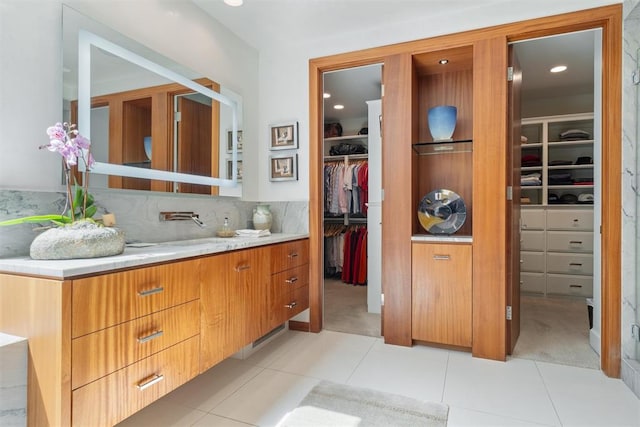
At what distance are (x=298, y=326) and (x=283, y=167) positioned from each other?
4.64 feet

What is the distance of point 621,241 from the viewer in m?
2.09

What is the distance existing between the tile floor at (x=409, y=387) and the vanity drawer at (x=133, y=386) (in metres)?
0.31

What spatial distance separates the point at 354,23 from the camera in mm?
2674

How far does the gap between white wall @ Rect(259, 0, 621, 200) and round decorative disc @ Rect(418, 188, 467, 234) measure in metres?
1.06

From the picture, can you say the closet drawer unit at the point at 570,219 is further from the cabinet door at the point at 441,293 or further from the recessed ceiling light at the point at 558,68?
the cabinet door at the point at 441,293

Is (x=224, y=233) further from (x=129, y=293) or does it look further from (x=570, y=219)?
(x=570, y=219)

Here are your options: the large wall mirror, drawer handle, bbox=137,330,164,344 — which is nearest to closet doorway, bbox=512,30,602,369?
the large wall mirror

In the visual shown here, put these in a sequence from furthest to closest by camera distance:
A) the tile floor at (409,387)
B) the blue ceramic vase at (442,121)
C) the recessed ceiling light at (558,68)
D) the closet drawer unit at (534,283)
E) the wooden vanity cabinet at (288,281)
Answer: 1. the closet drawer unit at (534,283)
2. the recessed ceiling light at (558,68)
3. the blue ceramic vase at (442,121)
4. the wooden vanity cabinet at (288,281)
5. the tile floor at (409,387)

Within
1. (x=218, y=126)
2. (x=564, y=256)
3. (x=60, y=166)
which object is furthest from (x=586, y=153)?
(x=60, y=166)

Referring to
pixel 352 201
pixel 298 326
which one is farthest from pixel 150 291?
pixel 352 201

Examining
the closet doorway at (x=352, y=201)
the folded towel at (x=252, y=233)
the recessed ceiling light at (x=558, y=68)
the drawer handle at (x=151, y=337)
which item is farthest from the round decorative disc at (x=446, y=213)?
the drawer handle at (x=151, y=337)

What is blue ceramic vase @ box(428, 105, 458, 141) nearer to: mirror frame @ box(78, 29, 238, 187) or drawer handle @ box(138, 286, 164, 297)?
mirror frame @ box(78, 29, 238, 187)

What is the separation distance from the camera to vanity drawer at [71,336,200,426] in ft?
3.86

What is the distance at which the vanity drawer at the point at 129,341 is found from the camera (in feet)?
3.79
